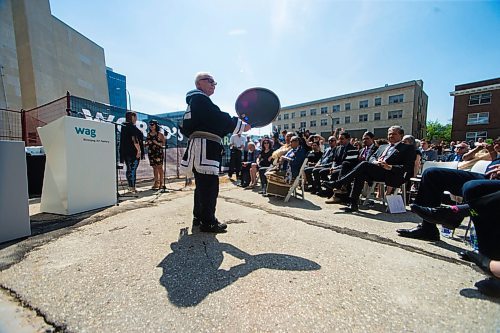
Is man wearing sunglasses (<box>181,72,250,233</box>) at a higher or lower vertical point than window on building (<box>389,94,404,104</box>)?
lower

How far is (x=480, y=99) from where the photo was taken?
97.8 ft

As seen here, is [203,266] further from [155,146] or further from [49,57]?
[49,57]

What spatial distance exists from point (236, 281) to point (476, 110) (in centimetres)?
4234

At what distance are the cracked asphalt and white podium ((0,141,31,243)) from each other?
19 centimetres

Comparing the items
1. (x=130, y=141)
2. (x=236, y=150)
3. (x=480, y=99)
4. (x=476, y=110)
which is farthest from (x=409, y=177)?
(x=480, y=99)

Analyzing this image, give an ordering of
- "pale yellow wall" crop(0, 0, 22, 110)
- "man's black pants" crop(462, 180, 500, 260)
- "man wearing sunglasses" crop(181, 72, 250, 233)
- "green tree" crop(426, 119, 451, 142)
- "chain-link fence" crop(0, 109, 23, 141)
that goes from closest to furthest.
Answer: "man's black pants" crop(462, 180, 500, 260)
"man wearing sunglasses" crop(181, 72, 250, 233)
"chain-link fence" crop(0, 109, 23, 141)
"pale yellow wall" crop(0, 0, 22, 110)
"green tree" crop(426, 119, 451, 142)

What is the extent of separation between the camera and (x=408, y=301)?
1.42 metres

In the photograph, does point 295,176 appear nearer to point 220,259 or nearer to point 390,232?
point 390,232

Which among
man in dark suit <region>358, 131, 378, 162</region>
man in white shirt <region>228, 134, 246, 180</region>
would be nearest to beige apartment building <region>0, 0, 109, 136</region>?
man in white shirt <region>228, 134, 246, 180</region>

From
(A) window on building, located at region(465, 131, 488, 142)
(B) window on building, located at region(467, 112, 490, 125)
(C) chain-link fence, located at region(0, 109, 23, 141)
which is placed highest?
(B) window on building, located at region(467, 112, 490, 125)

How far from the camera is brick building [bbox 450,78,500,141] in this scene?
2870 cm

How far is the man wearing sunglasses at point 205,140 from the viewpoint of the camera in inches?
103

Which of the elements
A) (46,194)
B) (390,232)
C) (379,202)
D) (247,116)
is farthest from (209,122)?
(379,202)

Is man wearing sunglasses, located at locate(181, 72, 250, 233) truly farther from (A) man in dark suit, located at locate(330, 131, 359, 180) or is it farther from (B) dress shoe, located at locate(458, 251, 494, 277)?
(A) man in dark suit, located at locate(330, 131, 359, 180)
